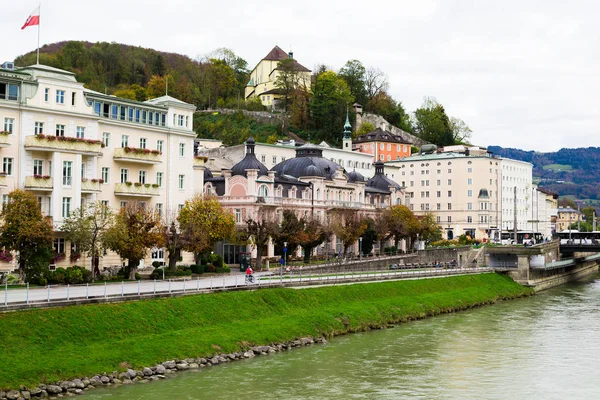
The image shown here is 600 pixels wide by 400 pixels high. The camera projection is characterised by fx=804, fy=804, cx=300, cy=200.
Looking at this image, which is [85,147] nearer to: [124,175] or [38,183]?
[38,183]

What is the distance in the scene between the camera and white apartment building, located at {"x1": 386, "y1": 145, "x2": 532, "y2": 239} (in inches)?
5664

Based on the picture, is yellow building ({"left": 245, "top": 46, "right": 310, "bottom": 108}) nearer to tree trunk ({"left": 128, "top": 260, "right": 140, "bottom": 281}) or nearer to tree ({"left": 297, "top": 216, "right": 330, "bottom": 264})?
tree ({"left": 297, "top": 216, "right": 330, "bottom": 264})

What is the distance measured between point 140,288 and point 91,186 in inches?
644

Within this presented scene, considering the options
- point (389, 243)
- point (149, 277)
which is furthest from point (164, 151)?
point (389, 243)

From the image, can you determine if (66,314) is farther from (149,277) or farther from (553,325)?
(553,325)

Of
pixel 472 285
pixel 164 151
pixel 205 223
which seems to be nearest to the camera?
pixel 205 223

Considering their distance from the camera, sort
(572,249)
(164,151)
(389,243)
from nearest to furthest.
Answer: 1. (164,151)
2. (572,249)
3. (389,243)

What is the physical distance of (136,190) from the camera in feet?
230

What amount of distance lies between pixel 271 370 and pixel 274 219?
150 ft

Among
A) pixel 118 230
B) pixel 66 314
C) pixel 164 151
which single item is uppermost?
pixel 164 151

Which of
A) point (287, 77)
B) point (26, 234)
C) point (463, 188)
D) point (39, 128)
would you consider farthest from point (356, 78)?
point (26, 234)

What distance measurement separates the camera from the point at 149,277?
64.0 meters

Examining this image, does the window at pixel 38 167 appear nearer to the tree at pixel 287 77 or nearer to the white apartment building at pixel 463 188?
the white apartment building at pixel 463 188

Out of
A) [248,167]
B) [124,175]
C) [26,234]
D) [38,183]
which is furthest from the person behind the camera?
[248,167]
